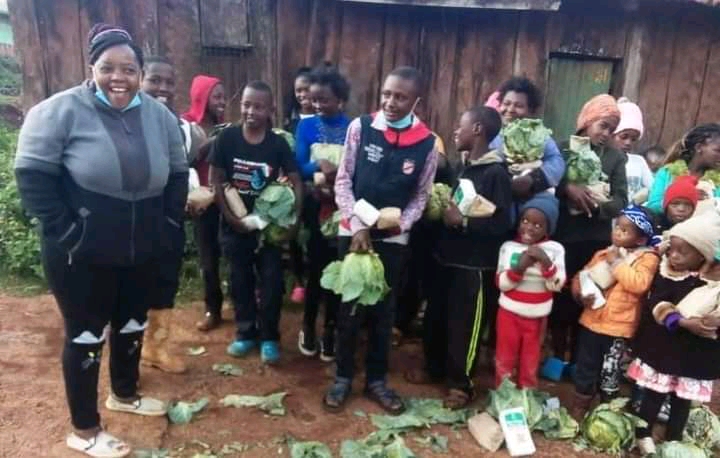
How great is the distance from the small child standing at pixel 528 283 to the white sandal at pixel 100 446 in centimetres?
246

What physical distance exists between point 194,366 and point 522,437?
2.45 meters

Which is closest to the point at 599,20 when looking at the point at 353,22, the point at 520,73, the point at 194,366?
the point at 520,73

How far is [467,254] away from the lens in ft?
13.2

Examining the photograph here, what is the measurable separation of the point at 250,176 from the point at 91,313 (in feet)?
5.13

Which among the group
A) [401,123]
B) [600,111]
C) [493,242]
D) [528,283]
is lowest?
[528,283]

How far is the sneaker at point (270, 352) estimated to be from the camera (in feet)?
15.2

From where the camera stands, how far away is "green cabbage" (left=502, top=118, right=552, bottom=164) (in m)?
3.93

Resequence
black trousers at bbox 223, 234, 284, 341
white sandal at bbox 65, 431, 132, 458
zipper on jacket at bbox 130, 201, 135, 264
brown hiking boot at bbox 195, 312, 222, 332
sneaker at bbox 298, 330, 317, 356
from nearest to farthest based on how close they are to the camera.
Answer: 1. zipper on jacket at bbox 130, 201, 135, 264
2. white sandal at bbox 65, 431, 132, 458
3. black trousers at bbox 223, 234, 284, 341
4. sneaker at bbox 298, 330, 317, 356
5. brown hiking boot at bbox 195, 312, 222, 332

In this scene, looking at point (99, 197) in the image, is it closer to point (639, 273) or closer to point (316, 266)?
point (316, 266)

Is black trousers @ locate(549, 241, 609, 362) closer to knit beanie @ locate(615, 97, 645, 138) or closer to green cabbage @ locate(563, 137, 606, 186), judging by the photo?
green cabbage @ locate(563, 137, 606, 186)

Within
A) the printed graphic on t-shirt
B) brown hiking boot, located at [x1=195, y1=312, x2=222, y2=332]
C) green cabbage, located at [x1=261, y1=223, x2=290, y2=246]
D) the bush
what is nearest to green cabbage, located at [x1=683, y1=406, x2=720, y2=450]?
green cabbage, located at [x1=261, y1=223, x2=290, y2=246]

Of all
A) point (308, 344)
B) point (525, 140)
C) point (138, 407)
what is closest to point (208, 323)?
point (308, 344)

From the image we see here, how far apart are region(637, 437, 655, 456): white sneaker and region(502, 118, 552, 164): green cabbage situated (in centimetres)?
194

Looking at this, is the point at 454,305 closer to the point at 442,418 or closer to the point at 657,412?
the point at 442,418
